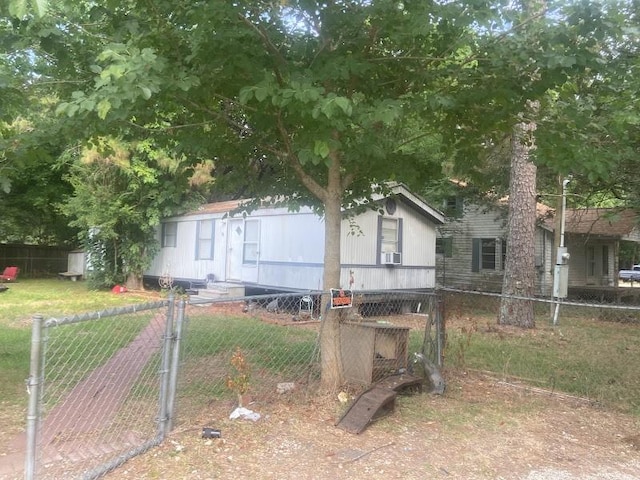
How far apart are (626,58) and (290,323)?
279 inches

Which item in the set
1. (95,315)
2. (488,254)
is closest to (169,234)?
(488,254)

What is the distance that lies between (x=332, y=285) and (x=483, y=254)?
16.6m

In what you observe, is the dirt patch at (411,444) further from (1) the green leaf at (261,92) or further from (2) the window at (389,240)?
(2) the window at (389,240)

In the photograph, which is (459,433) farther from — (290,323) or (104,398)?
(290,323)

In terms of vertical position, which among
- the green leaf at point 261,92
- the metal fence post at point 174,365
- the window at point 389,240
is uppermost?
the green leaf at point 261,92

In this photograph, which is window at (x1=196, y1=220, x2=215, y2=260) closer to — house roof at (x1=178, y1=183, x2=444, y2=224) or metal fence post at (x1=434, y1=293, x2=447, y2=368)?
house roof at (x1=178, y1=183, x2=444, y2=224)

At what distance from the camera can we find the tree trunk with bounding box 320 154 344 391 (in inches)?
199

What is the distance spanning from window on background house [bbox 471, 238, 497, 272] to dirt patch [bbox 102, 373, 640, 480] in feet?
51.1

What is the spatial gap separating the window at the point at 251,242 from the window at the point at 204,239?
1.59m

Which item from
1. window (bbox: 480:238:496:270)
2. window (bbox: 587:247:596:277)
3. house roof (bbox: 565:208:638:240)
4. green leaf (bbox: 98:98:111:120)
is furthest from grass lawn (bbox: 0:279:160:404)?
window (bbox: 587:247:596:277)

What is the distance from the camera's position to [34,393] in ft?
9.29

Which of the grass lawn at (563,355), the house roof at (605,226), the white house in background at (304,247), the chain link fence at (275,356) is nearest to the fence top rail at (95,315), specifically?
the chain link fence at (275,356)

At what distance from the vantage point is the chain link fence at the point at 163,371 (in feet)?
11.7

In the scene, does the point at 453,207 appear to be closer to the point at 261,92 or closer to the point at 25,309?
the point at 25,309
